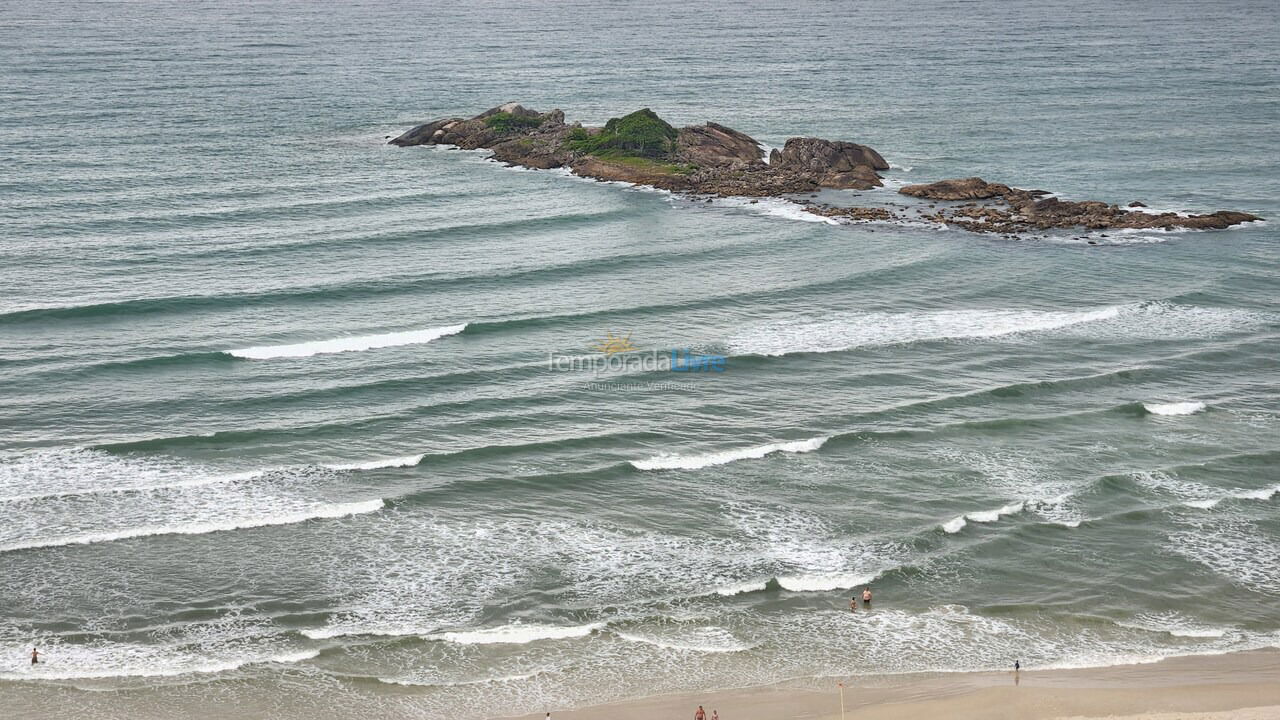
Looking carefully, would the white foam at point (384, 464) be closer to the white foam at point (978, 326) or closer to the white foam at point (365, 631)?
the white foam at point (365, 631)

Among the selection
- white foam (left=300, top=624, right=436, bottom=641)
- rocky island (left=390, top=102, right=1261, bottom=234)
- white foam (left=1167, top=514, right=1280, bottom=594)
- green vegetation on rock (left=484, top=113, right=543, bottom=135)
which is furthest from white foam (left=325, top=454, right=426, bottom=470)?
green vegetation on rock (left=484, top=113, right=543, bottom=135)

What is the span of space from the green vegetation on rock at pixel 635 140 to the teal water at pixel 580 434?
6726mm

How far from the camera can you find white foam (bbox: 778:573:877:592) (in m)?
37.4

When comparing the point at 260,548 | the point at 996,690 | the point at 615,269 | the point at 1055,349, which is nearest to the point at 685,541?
the point at 996,690

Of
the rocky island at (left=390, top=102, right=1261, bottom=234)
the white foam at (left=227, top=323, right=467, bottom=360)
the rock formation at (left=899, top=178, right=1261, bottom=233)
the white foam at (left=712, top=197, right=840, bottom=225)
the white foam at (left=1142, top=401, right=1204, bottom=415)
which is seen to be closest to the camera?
the white foam at (left=1142, top=401, right=1204, bottom=415)

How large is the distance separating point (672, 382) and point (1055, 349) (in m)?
17.8

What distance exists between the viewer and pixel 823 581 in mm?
37719

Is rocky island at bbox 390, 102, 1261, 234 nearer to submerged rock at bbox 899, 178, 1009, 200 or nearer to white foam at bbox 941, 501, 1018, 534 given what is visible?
submerged rock at bbox 899, 178, 1009, 200

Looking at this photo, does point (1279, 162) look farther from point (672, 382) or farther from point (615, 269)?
point (672, 382)

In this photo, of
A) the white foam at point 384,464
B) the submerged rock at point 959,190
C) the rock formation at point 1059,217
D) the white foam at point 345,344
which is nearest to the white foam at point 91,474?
the white foam at point 384,464

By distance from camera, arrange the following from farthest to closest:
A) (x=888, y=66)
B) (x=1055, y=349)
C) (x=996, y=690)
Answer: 1. (x=888, y=66)
2. (x=1055, y=349)
3. (x=996, y=690)

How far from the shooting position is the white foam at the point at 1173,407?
48469 millimetres

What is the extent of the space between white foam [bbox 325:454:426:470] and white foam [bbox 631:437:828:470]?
8203 mm

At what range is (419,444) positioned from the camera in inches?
1810
